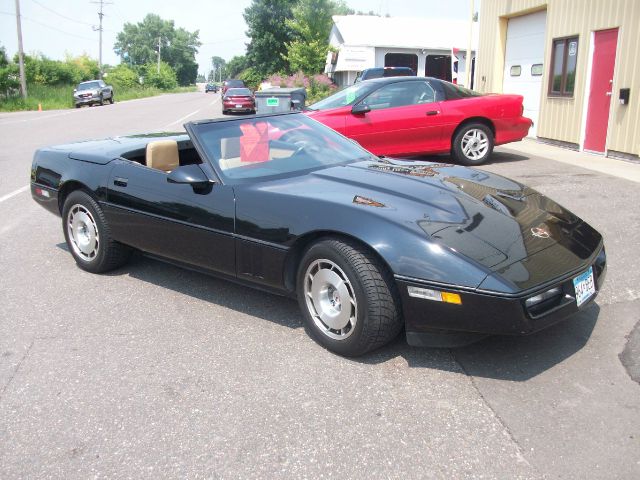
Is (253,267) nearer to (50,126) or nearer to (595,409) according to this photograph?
(595,409)

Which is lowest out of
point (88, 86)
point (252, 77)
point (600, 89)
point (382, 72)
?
point (600, 89)

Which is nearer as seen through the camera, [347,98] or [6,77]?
[347,98]

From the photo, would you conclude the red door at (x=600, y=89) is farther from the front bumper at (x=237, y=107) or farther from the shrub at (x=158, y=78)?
the shrub at (x=158, y=78)

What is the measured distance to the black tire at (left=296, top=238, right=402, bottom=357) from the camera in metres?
3.18

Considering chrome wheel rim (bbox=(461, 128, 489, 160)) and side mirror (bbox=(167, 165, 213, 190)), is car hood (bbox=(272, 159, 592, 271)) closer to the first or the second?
side mirror (bbox=(167, 165, 213, 190))

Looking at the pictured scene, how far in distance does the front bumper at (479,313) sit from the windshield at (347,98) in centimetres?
678

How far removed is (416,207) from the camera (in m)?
3.43

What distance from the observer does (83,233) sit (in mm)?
4992

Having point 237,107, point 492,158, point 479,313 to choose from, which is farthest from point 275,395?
point 237,107

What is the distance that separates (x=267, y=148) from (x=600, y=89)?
873cm

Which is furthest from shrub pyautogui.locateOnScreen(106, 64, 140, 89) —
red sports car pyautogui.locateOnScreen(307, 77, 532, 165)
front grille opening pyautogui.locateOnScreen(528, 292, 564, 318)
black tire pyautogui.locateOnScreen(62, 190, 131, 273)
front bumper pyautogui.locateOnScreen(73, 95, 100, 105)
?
front grille opening pyautogui.locateOnScreen(528, 292, 564, 318)

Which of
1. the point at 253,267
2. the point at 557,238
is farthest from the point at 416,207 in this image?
the point at 253,267

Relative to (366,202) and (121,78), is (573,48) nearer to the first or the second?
(366,202)

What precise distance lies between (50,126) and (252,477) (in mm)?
20221
